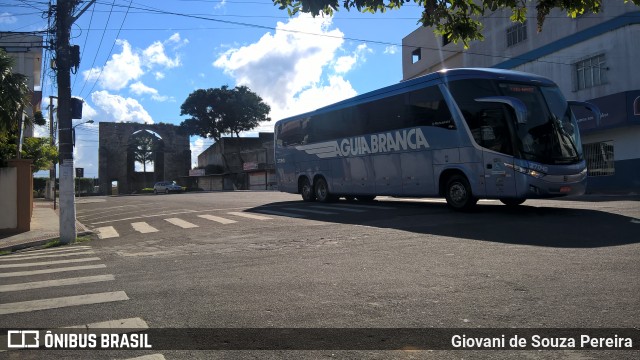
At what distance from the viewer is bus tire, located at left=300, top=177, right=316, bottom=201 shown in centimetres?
1969

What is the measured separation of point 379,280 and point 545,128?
303 inches

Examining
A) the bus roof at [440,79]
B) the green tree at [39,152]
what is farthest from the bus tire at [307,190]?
the green tree at [39,152]

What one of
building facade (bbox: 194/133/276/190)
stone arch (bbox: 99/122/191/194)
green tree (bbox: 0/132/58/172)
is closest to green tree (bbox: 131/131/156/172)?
stone arch (bbox: 99/122/191/194)

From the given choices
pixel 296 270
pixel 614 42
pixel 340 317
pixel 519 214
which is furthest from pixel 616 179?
pixel 340 317

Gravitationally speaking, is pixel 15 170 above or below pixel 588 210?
above

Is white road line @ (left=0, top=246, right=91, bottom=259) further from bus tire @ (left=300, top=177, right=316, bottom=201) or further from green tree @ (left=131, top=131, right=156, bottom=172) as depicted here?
green tree @ (left=131, top=131, right=156, bottom=172)

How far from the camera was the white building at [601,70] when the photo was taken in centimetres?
2177

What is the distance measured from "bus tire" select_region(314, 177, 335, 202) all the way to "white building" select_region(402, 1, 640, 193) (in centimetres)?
1165

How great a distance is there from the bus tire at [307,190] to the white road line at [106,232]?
7.84 m

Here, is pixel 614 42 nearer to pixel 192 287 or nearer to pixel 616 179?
pixel 616 179

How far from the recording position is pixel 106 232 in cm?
1415

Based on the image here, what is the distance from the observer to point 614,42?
22500 millimetres

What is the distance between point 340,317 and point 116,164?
77.3 meters

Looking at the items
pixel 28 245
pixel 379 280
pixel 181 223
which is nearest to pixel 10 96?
pixel 28 245
